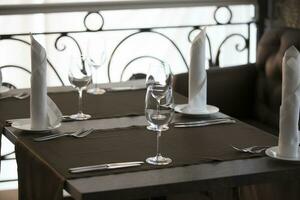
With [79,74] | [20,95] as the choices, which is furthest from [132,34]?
[79,74]

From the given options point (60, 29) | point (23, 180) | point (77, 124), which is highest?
point (60, 29)

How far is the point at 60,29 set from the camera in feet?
15.8

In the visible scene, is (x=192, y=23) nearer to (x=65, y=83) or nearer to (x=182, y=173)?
(x=65, y=83)

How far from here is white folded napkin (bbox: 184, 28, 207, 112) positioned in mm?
3086

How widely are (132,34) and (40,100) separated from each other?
1.98 metres

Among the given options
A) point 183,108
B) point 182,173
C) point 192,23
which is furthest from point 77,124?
point 192,23

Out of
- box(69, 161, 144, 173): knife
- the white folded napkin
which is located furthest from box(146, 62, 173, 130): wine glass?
the white folded napkin

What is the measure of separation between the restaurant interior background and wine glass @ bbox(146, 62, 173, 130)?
6.37 feet

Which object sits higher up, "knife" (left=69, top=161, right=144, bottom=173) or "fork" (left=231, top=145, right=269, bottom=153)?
"fork" (left=231, top=145, right=269, bottom=153)

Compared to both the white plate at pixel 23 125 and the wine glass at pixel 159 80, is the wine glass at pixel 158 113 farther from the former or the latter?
the white plate at pixel 23 125

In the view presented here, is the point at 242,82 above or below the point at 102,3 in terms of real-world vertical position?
below

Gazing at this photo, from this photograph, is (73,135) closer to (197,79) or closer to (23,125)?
(23,125)

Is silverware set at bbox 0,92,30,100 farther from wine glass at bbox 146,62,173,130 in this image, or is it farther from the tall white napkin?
the tall white napkin

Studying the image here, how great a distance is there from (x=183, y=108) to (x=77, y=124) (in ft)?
1.50
